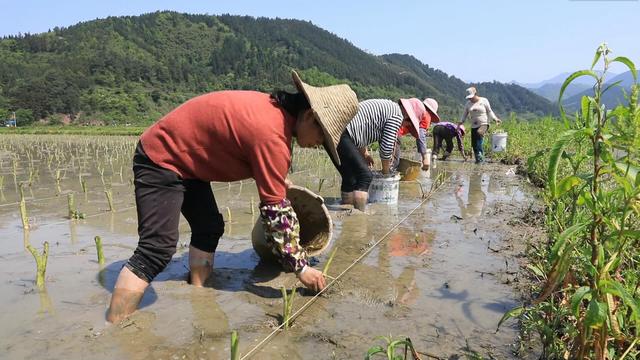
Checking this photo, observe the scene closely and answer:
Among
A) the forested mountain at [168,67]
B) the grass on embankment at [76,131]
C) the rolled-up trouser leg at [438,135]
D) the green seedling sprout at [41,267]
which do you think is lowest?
the green seedling sprout at [41,267]

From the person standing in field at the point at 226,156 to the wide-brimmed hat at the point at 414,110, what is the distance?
2594 millimetres

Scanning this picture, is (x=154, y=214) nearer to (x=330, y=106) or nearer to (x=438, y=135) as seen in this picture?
(x=330, y=106)

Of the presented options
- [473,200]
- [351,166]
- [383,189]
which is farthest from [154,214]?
[473,200]

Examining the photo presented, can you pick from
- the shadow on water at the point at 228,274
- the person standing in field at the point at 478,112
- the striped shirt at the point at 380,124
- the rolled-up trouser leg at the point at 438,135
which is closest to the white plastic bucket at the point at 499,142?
the person standing in field at the point at 478,112

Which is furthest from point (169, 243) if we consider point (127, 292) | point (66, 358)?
point (66, 358)

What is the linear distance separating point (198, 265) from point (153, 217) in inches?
23.2

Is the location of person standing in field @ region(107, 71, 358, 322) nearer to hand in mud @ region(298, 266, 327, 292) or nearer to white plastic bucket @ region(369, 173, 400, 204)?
hand in mud @ region(298, 266, 327, 292)

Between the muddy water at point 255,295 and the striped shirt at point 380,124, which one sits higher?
the striped shirt at point 380,124

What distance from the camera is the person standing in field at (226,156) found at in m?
2.23

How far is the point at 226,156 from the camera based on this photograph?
2.35m

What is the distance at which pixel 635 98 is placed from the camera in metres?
1.40

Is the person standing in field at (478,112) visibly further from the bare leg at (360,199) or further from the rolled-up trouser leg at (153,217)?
the rolled-up trouser leg at (153,217)

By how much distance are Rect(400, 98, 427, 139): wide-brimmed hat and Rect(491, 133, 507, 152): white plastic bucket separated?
214 inches

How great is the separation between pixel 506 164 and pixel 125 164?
827cm
